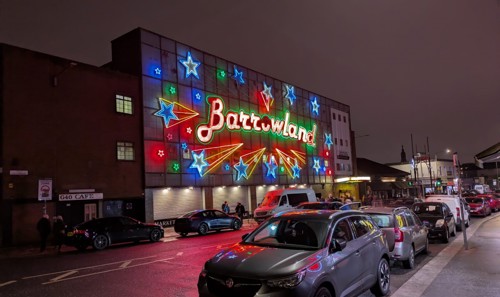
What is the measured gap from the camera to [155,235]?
2117 centimetres

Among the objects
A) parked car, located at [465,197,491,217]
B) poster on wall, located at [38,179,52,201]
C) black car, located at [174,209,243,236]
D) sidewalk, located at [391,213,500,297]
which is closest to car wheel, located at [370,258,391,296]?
sidewalk, located at [391,213,500,297]

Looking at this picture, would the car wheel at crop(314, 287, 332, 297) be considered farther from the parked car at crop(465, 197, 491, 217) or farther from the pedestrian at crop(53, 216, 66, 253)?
the parked car at crop(465, 197, 491, 217)

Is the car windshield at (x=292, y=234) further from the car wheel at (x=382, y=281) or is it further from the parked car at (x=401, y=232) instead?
the parked car at (x=401, y=232)

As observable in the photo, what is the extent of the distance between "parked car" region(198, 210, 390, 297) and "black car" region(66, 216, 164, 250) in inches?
512

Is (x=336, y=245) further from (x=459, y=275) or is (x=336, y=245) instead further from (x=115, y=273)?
(x=115, y=273)

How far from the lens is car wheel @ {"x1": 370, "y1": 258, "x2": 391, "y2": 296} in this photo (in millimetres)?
8164

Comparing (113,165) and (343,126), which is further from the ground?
(343,126)

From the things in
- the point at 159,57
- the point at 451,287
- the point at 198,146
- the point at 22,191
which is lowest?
the point at 451,287

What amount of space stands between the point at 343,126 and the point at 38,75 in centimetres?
4319

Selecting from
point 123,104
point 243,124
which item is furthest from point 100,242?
point 243,124

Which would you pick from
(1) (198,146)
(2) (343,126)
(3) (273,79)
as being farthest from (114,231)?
(2) (343,126)

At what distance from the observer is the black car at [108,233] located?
18.2 m

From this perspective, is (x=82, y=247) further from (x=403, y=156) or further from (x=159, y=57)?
(x=403, y=156)

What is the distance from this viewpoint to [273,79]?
146 feet
